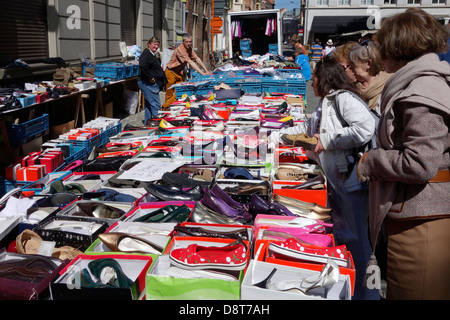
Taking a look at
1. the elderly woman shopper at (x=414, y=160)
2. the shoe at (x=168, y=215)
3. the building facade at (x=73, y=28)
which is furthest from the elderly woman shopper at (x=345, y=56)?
the building facade at (x=73, y=28)

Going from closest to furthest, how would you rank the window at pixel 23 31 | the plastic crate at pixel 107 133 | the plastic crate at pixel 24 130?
1. the plastic crate at pixel 24 130
2. the plastic crate at pixel 107 133
3. the window at pixel 23 31

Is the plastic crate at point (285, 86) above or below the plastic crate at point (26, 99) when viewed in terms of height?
above

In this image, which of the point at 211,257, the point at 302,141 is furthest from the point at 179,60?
the point at 211,257

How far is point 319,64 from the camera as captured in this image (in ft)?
10.9

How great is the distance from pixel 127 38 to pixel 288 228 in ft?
41.9

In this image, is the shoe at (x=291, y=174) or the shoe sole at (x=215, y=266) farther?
the shoe at (x=291, y=174)

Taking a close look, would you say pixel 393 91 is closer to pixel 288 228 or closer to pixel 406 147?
pixel 406 147

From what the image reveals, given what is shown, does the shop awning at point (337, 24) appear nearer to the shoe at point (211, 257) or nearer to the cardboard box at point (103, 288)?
the shoe at point (211, 257)

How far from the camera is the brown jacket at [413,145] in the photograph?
1845 millimetres

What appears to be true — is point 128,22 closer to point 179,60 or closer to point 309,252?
point 179,60

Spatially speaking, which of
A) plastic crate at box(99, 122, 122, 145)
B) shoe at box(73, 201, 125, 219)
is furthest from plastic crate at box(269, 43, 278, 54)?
shoe at box(73, 201, 125, 219)

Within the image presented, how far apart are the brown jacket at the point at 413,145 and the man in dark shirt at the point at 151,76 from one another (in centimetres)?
668

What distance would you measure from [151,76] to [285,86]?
2678mm
